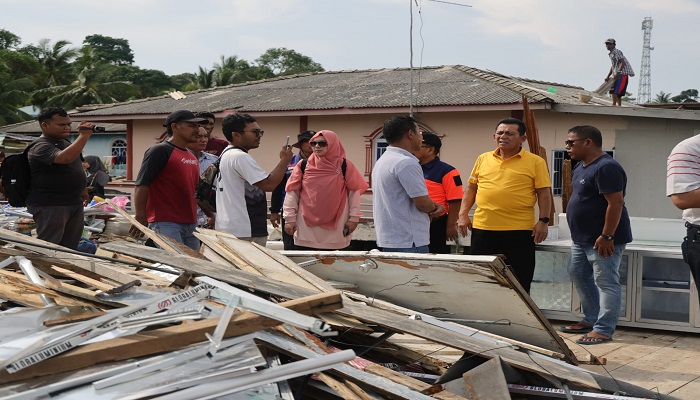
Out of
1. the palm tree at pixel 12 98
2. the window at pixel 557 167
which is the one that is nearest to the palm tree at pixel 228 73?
the palm tree at pixel 12 98

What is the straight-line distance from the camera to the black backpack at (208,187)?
6.56 meters

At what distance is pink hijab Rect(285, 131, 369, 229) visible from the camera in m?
6.46

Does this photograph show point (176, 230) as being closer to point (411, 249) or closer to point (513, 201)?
point (411, 249)

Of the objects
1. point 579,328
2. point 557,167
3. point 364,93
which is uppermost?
point 364,93

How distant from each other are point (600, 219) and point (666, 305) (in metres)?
1.22

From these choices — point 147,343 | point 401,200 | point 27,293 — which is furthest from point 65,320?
point 401,200

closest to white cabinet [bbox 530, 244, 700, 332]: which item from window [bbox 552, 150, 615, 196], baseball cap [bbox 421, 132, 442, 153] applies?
baseball cap [bbox 421, 132, 442, 153]

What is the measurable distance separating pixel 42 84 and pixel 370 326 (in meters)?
54.4

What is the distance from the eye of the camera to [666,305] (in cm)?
702

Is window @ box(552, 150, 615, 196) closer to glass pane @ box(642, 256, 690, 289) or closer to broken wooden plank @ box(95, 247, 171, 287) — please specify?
glass pane @ box(642, 256, 690, 289)

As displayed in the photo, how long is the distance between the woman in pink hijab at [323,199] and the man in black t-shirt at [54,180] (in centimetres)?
187

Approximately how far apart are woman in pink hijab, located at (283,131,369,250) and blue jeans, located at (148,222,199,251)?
0.82m

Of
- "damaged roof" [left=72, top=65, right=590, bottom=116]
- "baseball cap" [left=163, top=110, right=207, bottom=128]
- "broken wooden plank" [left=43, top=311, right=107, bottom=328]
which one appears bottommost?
"broken wooden plank" [left=43, top=311, right=107, bottom=328]

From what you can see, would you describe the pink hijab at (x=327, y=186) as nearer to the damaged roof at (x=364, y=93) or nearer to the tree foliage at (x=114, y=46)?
the damaged roof at (x=364, y=93)
